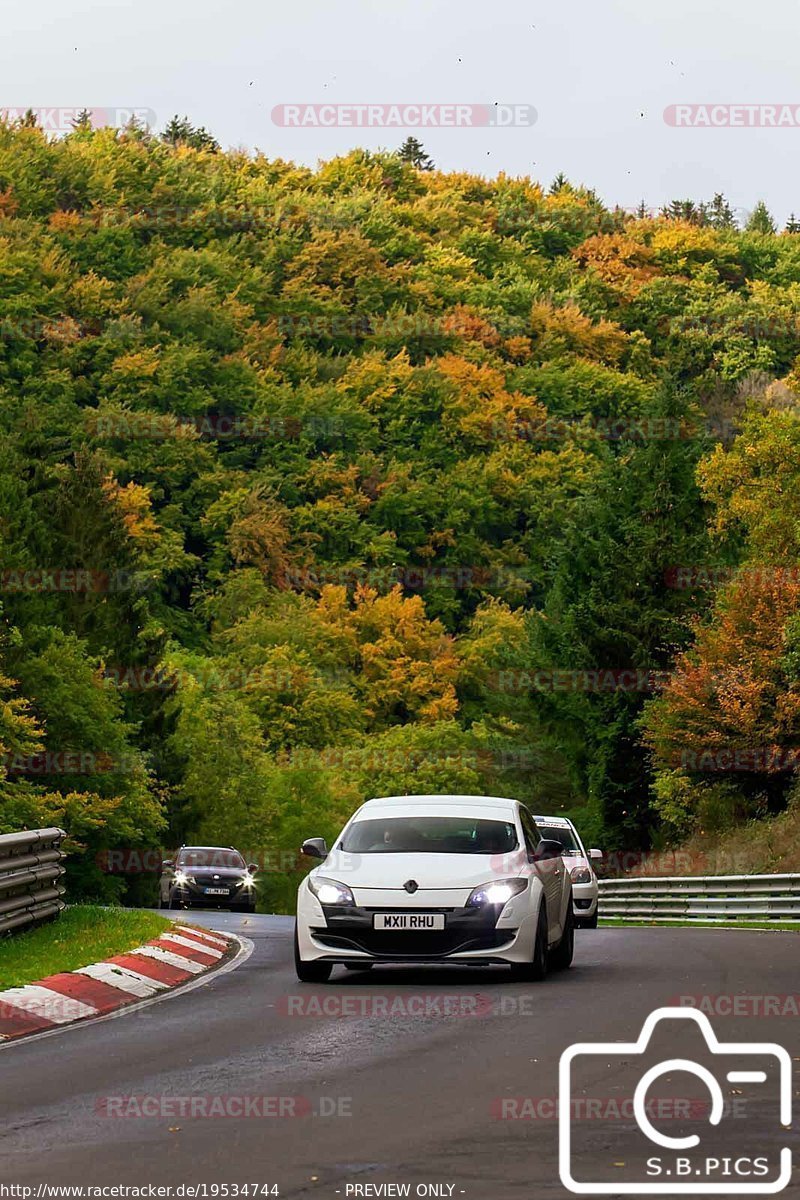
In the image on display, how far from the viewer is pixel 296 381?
110500mm

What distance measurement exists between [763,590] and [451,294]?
67.2 m

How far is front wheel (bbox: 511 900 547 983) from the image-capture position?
54.2ft

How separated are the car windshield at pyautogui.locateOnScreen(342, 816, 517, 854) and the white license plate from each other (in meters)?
0.93

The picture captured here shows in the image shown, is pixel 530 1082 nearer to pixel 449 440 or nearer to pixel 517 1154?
pixel 517 1154

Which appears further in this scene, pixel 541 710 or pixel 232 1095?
pixel 541 710

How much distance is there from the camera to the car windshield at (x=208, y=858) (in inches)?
1683

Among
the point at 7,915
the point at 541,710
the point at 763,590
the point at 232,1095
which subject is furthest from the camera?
the point at 541,710

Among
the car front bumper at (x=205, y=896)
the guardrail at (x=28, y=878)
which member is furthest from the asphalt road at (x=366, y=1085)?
the car front bumper at (x=205, y=896)

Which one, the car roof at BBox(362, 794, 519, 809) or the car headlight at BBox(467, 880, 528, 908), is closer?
the car headlight at BBox(467, 880, 528, 908)

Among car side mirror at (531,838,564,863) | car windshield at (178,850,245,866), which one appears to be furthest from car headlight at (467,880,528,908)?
car windshield at (178,850,245,866)

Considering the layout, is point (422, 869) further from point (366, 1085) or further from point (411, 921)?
point (366, 1085)

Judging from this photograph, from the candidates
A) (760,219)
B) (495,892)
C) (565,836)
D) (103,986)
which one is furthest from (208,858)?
(760,219)

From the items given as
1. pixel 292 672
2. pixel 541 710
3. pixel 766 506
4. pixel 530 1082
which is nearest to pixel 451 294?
pixel 292 672

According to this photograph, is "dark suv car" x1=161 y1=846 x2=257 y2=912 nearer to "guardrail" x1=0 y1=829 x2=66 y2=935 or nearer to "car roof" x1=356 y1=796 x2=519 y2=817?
Result: "guardrail" x1=0 y1=829 x2=66 y2=935
